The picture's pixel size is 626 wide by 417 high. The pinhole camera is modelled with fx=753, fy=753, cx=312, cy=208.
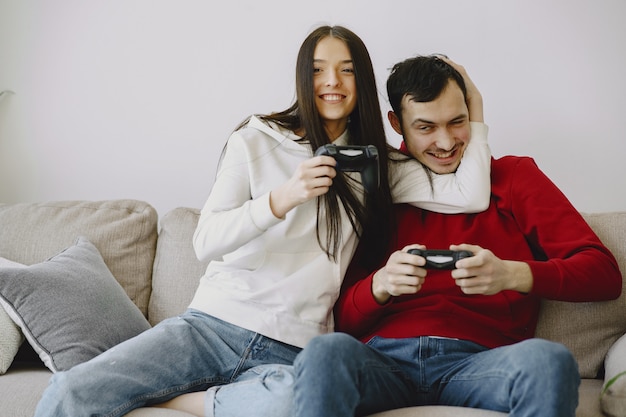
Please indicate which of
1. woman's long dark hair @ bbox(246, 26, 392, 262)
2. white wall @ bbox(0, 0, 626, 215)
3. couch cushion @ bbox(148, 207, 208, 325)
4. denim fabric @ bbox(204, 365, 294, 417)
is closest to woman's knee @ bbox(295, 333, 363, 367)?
denim fabric @ bbox(204, 365, 294, 417)

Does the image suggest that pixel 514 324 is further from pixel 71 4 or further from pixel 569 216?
pixel 71 4

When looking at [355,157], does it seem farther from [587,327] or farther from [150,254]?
[150,254]

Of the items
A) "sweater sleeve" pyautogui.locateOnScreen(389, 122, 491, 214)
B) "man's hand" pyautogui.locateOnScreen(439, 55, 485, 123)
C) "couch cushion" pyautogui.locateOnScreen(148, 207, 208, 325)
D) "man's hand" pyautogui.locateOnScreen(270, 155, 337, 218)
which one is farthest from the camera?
"couch cushion" pyautogui.locateOnScreen(148, 207, 208, 325)

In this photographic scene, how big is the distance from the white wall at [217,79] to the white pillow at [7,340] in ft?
2.53

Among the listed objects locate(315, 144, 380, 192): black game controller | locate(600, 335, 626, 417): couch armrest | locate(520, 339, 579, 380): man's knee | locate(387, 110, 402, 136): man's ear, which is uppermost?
locate(387, 110, 402, 136): man's ear

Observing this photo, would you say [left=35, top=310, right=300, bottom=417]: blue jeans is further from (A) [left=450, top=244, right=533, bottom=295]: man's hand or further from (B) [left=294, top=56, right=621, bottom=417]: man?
(A) [left=450, top=244, right=533, bottom=295]: man's hand

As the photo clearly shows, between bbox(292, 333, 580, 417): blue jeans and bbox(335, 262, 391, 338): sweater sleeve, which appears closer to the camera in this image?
bbox(292, 333, 580, 417): blue jeans

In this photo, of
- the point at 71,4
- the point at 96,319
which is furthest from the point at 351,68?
the point at 71,4

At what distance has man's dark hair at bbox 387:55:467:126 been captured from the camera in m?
1.82

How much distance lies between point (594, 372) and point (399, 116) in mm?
795

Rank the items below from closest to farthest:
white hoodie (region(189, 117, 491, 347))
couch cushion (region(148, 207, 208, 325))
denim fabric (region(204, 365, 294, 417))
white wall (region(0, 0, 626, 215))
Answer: denim fabric (region(204, 365, 294, 417)) < white hoodie (region(189, 117, 491, 347)) < couch cushion (region(148, 207, 208, 325)) < white wall (region(0, 0, 626, 215))

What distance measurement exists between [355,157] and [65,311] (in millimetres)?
812

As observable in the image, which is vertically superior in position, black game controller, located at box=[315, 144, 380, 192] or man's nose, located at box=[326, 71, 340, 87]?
man's nose, located at box=[326, 71, 340, 87]

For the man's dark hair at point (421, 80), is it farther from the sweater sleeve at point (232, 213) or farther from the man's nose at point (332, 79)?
the sweater sleeve at point (232, 213)
